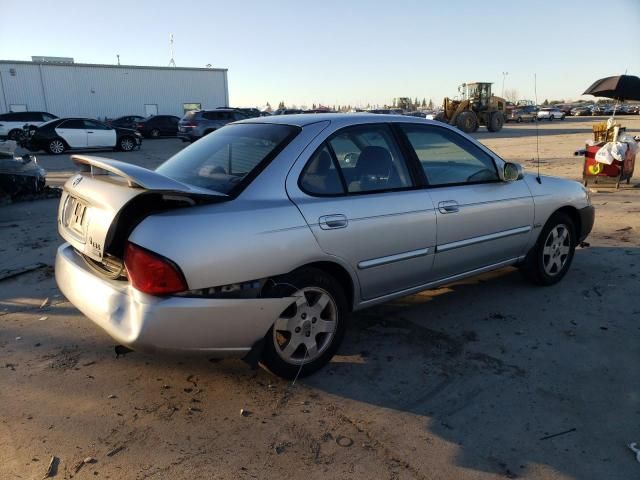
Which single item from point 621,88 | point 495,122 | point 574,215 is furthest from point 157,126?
point 574,215

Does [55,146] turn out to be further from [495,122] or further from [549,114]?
[549,114]

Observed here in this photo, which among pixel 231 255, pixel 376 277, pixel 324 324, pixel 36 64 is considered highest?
pixel 36 64

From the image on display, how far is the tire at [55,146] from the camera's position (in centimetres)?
1995

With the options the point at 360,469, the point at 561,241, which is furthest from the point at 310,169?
the point at 561,241

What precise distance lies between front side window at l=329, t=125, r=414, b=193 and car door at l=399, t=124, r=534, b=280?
186 mm

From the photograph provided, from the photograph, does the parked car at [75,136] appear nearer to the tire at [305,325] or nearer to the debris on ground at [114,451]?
the tire at [305,325]

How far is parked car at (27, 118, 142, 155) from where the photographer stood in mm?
19812

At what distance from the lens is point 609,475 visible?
236cm

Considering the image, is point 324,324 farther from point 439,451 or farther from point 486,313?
point 486,313

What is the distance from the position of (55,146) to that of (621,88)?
19036 millimetres

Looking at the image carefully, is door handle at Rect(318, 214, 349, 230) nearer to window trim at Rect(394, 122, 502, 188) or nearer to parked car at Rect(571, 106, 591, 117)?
window trim at Rect(394, 122, 502, 188)

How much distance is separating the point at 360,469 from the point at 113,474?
44.8 inches

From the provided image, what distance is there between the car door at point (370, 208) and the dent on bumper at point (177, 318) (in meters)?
0.56

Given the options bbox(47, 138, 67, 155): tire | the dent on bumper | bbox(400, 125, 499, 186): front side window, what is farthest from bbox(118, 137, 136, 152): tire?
the dent on bumper
